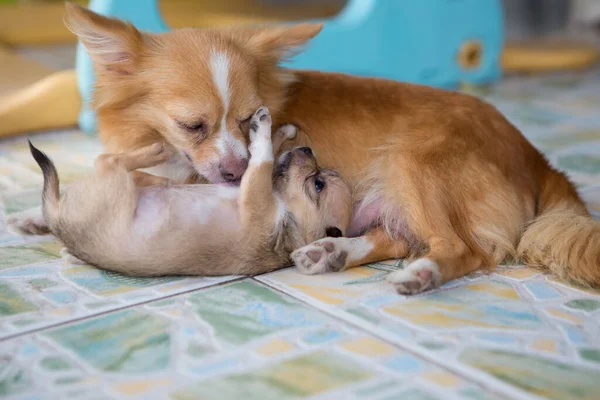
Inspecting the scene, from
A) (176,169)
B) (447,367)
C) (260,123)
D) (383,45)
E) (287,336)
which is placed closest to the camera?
(447,367)

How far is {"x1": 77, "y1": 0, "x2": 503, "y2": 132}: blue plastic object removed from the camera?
4.07m

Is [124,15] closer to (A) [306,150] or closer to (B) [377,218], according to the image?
(A) [306,150]

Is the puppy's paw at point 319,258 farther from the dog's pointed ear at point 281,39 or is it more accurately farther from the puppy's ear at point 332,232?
the dog's pointed ear at point 281,39

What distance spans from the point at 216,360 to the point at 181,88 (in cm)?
95

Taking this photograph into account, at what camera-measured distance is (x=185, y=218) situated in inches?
76.3

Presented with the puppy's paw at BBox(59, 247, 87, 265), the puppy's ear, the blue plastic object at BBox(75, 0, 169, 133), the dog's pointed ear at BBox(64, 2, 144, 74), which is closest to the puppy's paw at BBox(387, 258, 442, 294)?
the puppy's ear

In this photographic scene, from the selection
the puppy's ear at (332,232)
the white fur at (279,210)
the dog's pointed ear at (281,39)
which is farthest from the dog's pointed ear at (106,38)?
the puppy's ear at (332,232)

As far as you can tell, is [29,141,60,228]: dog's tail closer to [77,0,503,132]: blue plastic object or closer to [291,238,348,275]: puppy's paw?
[291,238,348,275]: puppy's paw

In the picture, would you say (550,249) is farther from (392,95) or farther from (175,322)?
(175,322)

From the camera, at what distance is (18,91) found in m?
3.80

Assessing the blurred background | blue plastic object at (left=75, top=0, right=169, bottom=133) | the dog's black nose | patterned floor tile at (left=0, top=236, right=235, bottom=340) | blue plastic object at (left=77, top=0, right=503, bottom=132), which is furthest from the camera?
blue plastic object at (left=77, top=0, right=503, bottom=132)

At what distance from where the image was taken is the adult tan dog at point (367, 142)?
2.04 meters

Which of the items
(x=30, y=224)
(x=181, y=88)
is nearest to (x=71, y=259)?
(x=30, y=224)

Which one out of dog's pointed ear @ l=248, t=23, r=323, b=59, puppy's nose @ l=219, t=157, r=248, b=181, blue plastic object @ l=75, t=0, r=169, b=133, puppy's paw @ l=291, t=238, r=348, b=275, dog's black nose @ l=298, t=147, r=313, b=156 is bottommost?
puppy's paw @ l=291, t=238, r=348, b=275
